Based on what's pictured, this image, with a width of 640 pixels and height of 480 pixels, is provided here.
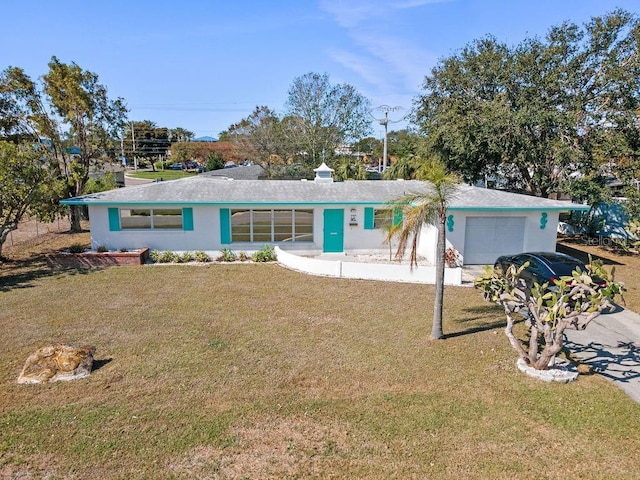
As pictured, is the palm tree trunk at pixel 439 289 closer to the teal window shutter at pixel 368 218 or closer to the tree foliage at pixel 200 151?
the teal window shutter at pixel 368 218

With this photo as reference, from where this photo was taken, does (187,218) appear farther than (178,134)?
No

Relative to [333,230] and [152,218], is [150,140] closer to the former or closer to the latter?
[152,218]

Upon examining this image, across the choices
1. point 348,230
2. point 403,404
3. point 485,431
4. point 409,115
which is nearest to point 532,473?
point 485,431

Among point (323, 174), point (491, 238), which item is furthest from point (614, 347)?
point (323, 174)

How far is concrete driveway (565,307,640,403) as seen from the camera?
9.05 metres

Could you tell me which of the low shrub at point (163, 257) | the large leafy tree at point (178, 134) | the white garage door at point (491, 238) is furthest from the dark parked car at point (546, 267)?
the large leafy tree at point (178, 134)

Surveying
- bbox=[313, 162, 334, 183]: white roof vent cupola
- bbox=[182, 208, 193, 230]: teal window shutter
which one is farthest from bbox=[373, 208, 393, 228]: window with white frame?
bbox=[182, 208, 193, 230]: teal window shutter

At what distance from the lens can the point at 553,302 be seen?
8.30 metres

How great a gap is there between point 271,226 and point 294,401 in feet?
41.5

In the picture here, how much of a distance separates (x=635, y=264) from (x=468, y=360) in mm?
14443

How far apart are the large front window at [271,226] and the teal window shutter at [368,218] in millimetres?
2492

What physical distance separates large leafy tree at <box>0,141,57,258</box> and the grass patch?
233 inches

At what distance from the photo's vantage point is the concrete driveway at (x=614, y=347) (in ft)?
29.7

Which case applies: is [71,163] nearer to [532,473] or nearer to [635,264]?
[532,473]
